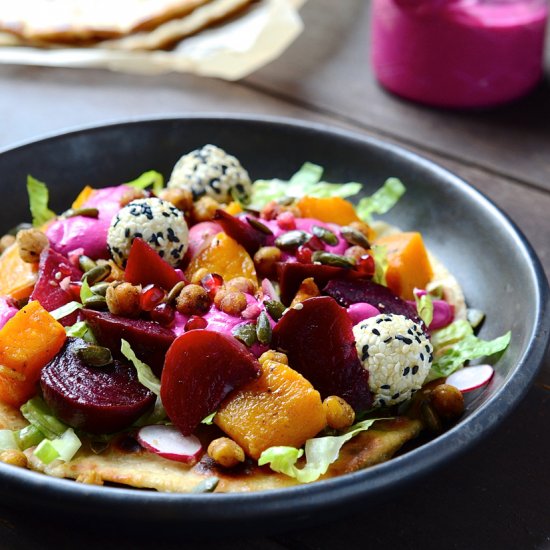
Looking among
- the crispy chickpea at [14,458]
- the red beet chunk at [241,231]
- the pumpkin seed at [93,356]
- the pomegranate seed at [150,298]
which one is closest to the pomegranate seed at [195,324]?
the pomegranate seed at [150,298]

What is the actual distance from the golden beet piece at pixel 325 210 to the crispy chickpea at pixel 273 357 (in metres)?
0.88

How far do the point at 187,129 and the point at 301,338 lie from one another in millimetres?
1511

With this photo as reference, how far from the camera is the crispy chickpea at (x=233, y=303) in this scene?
2.49 metres

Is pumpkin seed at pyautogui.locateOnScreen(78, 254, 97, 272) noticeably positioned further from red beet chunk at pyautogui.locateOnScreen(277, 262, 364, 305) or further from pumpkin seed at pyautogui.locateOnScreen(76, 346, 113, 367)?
red beet chunk at pyautogui.locateOnScreen(277, 262, 364, 305)

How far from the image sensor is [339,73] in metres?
4.99

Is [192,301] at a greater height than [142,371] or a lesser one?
greater

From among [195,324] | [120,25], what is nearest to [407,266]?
[195,324]

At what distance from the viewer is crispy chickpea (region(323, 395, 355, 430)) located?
2285mm

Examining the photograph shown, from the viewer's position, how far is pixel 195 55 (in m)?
4.83

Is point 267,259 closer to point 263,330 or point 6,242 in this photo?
point 263,330

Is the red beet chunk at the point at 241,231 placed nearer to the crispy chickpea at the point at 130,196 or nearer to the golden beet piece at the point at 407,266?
the crispy chickpea at the point at 130,196

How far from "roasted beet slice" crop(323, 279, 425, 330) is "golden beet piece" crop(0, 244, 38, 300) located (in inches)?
38.3

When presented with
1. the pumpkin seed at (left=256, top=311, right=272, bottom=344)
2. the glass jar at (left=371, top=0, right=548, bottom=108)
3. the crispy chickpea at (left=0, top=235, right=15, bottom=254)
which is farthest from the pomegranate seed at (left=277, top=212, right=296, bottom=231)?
the glass jar at (left=371, top=0, right=548, bottom=108)

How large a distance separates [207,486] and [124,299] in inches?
24.4
